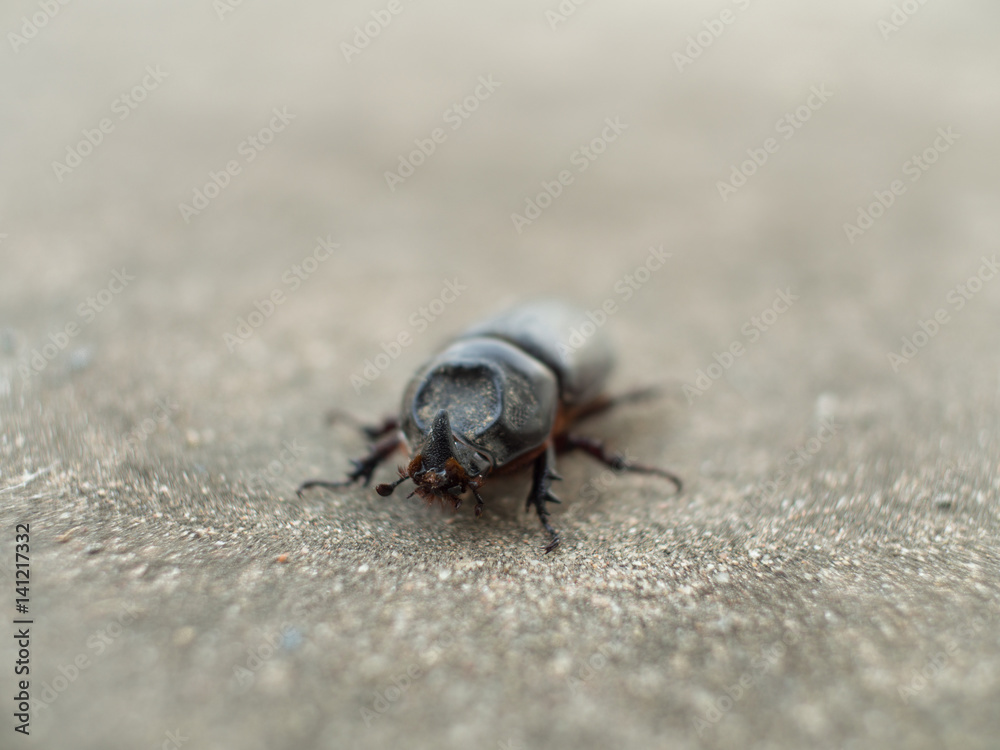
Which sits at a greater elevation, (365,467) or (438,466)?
(438,466)

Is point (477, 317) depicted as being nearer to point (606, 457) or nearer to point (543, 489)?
point (606, 457)

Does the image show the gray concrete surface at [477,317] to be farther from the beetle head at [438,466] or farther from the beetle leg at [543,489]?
the beetle head at [438,466]

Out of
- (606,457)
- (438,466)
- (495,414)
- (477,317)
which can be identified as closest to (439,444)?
(438,466)

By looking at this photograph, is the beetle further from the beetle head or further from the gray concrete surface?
the gray concrete surface

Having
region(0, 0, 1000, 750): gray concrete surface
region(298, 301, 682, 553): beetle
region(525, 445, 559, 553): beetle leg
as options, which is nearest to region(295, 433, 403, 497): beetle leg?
region(298, 301, 682, 553): beetle

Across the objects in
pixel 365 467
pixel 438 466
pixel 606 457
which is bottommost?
pixel 606 457

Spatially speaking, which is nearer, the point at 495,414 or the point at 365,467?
the point at 495,414
